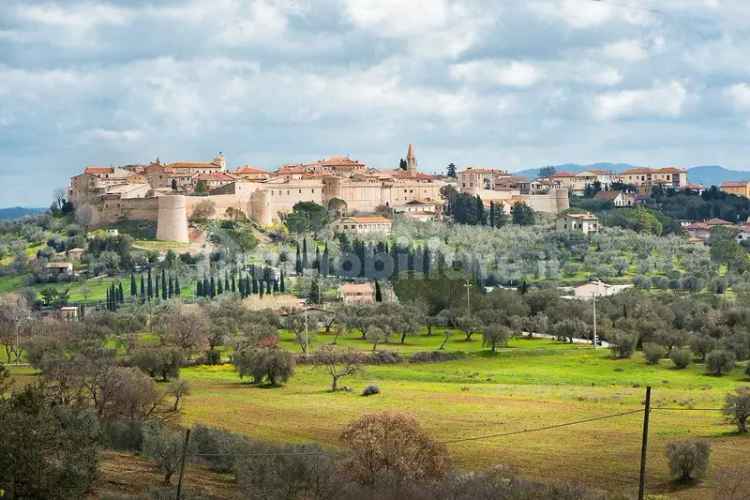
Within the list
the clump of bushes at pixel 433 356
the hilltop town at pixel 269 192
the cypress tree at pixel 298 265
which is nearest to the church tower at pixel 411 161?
the hilltop town at pixel 269 192

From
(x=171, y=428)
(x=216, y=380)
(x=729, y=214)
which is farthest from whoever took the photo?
(x=729, y=214)

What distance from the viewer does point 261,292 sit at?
53.5m

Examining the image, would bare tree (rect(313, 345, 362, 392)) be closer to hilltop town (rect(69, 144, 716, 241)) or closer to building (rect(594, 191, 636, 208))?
hilltop town (rect(69, 144, 716, 241))

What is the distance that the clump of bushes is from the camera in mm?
36062

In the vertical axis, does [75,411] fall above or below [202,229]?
below

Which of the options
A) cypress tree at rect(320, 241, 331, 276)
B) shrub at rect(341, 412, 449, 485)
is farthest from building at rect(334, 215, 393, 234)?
shrub at rect(341, 412, 449, 485)

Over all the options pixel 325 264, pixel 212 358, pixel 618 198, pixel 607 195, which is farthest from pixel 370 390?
pixel 607 195

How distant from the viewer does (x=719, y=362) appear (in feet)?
105

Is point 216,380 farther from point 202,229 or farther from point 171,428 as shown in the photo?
point 202,229

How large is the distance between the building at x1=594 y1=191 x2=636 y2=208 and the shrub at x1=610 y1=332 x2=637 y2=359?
6250 cm

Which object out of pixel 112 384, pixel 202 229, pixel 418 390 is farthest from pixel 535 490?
pixel 202 229

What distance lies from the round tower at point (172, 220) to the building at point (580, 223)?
27.2 metres

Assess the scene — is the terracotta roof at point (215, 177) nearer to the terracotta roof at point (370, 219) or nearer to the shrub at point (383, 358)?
the terracotta roof at point (370, 219)

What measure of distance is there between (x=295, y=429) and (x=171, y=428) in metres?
2.68
